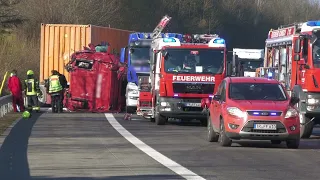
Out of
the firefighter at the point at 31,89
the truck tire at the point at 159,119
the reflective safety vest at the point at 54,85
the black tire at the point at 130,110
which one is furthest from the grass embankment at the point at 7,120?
the truck tire at the point at 159,119

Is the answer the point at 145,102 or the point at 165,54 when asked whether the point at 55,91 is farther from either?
the point at 165,54

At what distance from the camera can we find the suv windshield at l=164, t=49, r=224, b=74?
26281 mm

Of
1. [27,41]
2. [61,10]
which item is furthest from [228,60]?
[61,10]

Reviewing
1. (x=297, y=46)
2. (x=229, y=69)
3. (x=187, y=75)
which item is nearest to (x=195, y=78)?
(x=187, y=75)

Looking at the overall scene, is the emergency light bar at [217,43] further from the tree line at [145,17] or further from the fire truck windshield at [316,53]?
the tree line at [145,17]

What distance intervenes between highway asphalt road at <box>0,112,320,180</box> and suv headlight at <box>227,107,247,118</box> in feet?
2.51

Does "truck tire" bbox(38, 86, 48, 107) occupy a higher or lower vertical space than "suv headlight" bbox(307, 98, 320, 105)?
lower

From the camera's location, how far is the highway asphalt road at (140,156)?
13914mm

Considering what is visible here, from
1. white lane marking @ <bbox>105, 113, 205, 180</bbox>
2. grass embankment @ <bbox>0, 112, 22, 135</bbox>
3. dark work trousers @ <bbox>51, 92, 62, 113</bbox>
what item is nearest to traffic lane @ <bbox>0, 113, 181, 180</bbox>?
white lane marking @ <bbox>105, 113, 205, 180</bbox>

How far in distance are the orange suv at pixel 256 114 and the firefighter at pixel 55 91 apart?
14.1m

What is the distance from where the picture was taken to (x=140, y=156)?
16750mm

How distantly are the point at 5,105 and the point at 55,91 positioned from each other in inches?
81.1

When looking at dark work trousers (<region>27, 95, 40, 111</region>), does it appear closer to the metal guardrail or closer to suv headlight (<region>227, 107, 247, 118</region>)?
the metal guardrail

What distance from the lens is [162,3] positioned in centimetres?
7744
